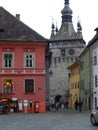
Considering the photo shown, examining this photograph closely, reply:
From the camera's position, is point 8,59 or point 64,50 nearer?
point 8,59

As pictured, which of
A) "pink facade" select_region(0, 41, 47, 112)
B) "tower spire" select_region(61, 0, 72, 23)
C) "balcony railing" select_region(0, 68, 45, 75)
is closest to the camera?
"pink facade" select_region(0, 41, 47, 112)

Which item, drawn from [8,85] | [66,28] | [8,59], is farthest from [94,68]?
[66,28]

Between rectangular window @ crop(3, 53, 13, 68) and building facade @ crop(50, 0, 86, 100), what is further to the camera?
building facade @ crop(50, 0, 86, 100)

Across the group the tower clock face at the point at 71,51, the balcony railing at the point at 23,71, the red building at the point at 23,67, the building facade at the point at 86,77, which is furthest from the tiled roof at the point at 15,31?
the tower clock face at the point at 71,51

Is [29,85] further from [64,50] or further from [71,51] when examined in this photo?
[64,50]

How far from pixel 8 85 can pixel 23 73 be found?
2.11 m

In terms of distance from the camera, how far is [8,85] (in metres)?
50.8

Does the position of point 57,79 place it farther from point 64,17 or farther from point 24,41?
point 24,41

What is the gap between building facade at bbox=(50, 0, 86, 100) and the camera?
11300cm

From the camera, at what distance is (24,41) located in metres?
50.9

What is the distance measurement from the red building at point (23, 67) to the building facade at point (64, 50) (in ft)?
190

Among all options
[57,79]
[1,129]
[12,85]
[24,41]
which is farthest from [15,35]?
[57,79]

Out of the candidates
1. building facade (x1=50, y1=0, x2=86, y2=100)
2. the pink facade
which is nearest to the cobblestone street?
the pink facade

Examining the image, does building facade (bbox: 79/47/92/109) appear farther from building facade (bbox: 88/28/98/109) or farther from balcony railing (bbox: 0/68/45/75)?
balcony railing (bbox: 0/68/45/75)
